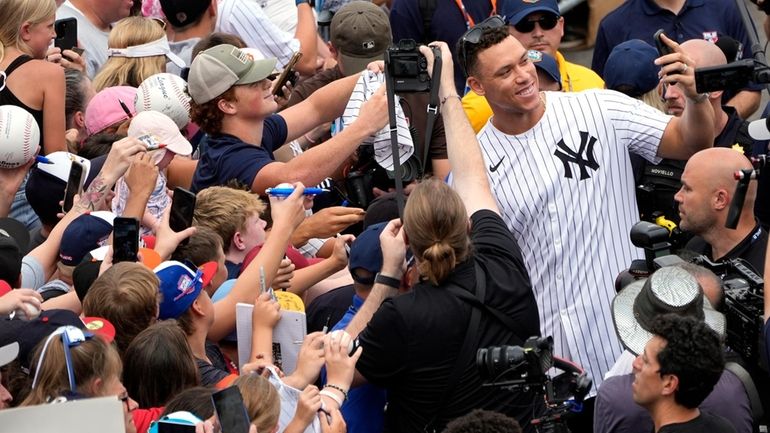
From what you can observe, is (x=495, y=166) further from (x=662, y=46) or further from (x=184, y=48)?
(x=184, y=48)

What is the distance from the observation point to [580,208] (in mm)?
5629

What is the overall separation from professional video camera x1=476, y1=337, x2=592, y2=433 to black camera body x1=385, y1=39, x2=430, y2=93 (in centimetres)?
150

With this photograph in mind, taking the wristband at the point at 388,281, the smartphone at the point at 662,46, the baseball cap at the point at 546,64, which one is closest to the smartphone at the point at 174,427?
the wristband at the point at 388,281

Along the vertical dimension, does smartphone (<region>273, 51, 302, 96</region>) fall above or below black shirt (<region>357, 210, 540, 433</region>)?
above

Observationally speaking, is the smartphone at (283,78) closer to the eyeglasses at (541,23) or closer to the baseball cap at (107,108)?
the baseball cap at (107,108)

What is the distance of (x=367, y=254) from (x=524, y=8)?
2.90 meters

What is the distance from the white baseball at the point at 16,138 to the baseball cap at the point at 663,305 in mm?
2789

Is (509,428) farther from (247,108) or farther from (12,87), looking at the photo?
(12,87)

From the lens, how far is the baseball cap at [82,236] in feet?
18.2

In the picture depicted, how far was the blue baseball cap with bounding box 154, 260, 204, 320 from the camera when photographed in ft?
16.4

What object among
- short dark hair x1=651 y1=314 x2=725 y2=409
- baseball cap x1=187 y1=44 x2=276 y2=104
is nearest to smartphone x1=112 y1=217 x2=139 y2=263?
baseball cap x1=187 y1=44 x2=276 y2=104

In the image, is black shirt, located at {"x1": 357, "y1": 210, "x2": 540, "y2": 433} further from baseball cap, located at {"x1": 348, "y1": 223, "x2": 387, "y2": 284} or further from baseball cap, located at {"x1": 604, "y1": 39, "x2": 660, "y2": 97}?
baseball cap, located at {"x1": 604, "y1": 39, "x2": 660, "y2": 97}

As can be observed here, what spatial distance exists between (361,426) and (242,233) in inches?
45.2

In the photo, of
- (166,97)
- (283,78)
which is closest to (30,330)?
(166,97)
